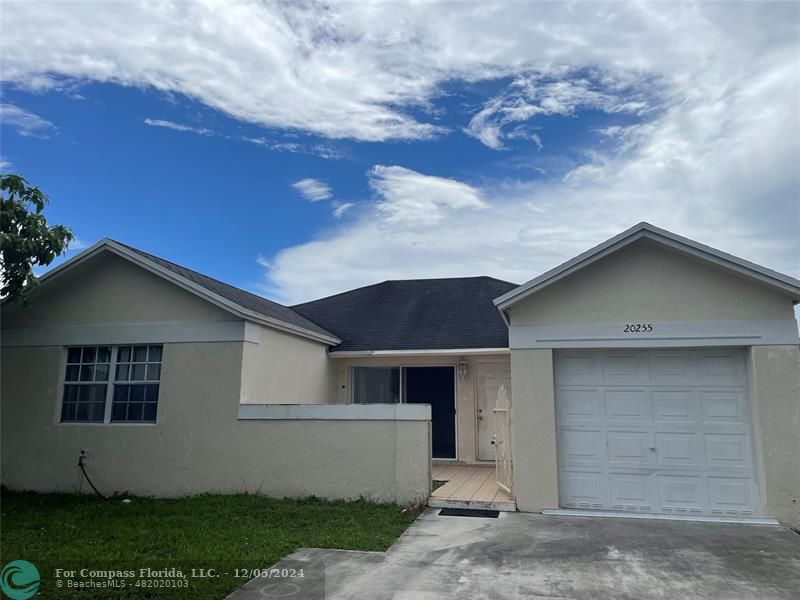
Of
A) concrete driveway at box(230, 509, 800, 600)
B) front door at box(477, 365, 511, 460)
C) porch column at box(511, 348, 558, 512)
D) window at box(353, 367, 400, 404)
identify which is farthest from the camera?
window at box(353, 367, 400, 404)

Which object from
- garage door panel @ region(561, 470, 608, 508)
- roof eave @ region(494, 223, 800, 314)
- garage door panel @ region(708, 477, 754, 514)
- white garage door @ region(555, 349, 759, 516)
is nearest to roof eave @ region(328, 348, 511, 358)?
white garage door @ region(555, 349, 759, 516)

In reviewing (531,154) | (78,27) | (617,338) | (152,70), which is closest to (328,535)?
(617,338)

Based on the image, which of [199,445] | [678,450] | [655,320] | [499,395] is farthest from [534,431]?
[199,445]

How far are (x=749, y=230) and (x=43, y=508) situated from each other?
15.8 m

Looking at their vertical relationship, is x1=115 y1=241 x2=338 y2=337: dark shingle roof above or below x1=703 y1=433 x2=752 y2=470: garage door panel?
above

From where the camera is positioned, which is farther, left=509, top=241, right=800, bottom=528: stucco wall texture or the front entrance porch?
the front entrance porch

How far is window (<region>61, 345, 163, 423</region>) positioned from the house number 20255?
887cm

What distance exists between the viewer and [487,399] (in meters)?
13.5

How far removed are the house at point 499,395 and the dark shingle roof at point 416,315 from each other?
2630 mm

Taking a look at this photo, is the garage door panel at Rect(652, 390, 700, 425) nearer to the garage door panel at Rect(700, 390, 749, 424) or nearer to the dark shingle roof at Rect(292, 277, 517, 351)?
the garage door panel at Rect(700, 390, 749, 424)

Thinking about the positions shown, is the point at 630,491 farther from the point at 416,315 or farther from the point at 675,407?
the point at 416,315

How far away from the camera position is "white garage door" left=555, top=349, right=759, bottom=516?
27.2 feet

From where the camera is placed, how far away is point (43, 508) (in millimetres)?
9047

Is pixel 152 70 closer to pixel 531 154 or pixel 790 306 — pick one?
pixel 531 154
